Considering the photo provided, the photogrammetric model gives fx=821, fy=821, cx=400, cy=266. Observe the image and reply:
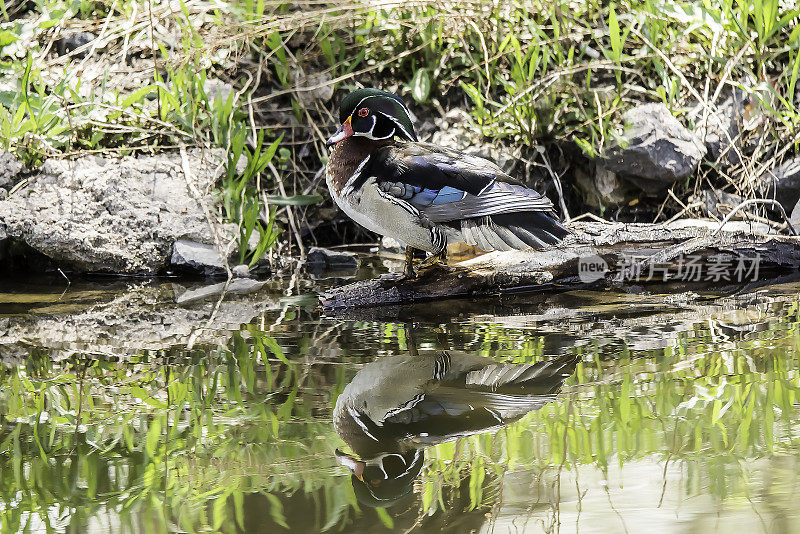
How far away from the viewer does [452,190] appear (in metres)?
3.37

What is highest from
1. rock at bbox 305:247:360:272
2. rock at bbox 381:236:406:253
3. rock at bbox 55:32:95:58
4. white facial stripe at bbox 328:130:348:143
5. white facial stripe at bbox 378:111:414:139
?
rock at bbox 55:32:95:58

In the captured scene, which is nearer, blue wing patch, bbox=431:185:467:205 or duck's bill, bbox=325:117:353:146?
blue wing patch, bbox=431:185:467:205

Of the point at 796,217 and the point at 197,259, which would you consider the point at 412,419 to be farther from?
the point at 796,217

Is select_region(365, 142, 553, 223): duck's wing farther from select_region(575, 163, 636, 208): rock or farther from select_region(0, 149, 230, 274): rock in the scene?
select_region(575, 163, 636, 208): rock

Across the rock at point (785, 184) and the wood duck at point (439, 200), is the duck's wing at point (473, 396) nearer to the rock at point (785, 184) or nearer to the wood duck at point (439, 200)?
the wood duck at point (439, 200)

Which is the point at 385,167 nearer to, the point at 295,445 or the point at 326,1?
the point at 295,445

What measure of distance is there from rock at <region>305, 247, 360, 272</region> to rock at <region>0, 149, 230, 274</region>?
0.59 m

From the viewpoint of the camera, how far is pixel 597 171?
16.3 feet

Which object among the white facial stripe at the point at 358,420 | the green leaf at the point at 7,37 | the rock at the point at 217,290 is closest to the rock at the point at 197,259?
the rock at the point at 217,290

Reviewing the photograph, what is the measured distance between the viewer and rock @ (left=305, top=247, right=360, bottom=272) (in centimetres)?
479

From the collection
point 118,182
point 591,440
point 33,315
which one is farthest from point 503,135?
point 591,440

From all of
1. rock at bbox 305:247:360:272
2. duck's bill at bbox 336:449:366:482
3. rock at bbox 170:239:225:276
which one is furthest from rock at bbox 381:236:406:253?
duck's bill at bbox 336:449:366:482

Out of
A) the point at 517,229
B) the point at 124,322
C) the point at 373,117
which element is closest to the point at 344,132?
the point at 373,117

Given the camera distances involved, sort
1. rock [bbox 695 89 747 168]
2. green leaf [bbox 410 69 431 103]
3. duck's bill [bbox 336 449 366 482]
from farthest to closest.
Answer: green leaf [bbox 410 69 431 103]
rock [bbox 695 89 747 168]
duck's bill [bbox 336 449 366 482]
